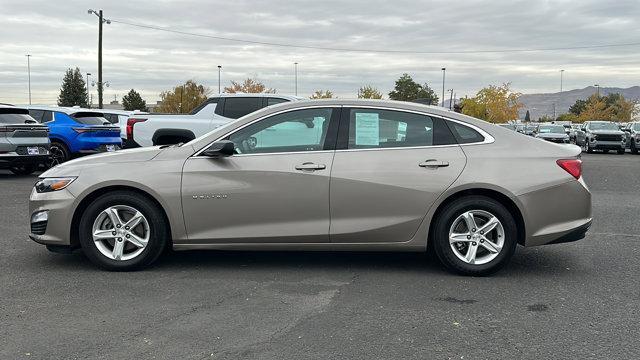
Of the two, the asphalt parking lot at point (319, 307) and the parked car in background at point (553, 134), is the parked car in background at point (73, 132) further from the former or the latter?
the parked car in background at point (553, 134)

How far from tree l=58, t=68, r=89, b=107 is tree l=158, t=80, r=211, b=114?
14.5 meters

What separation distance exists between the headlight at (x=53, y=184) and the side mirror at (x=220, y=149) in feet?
4.14

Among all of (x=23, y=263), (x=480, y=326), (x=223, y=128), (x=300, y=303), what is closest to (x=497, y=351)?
(x=480, y=326)

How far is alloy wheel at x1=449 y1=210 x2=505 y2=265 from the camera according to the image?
537cm

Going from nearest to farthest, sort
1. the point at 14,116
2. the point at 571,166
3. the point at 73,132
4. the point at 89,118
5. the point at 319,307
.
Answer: the point at 319,307 → the point at 571,166 → the point at 14,116 → the point at 73,132 → the point at 89,118

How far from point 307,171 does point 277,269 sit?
1.03 m

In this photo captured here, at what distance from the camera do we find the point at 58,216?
17.9 ft

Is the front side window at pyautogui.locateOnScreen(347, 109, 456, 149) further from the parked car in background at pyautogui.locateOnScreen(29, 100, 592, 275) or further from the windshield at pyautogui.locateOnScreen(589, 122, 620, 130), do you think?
the windshield at pyautogui.locateOnScreen(589, 122, 620, 130)

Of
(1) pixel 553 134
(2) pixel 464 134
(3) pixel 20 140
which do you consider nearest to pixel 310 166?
(2) pixel 464 134

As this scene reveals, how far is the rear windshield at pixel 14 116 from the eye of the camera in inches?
525

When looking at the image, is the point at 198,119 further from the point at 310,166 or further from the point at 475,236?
the point at 475,236

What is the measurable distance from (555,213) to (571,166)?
0.45m

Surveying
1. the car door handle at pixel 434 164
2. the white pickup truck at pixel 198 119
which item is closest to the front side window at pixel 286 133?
the car door handle at pixel 434 164

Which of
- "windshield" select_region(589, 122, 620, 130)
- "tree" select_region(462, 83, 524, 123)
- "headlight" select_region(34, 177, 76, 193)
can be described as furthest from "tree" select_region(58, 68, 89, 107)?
"headlight" select_region(34, 177, 76, 193)
